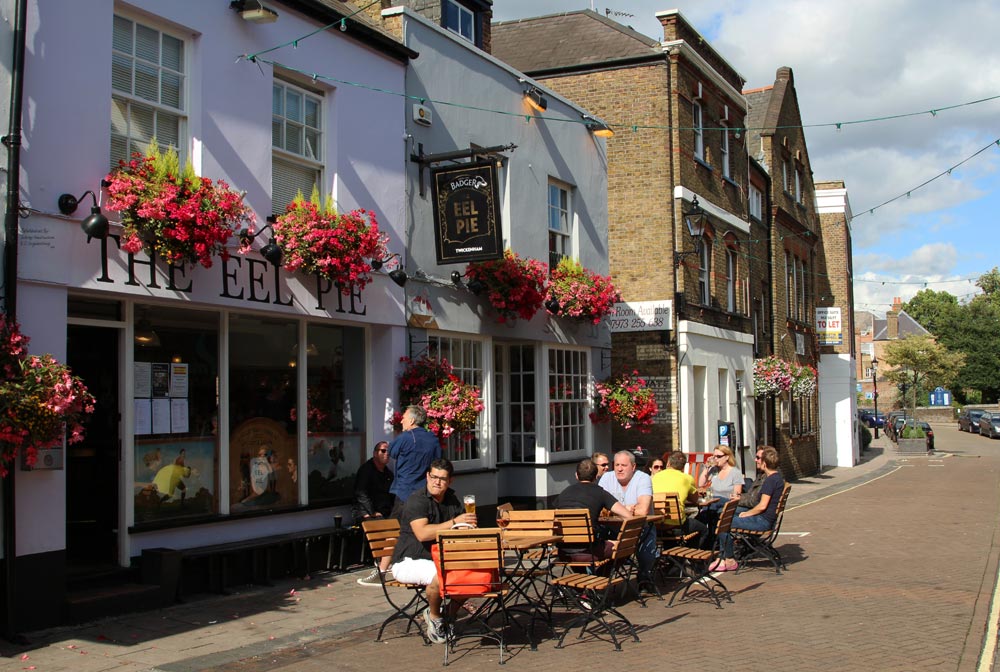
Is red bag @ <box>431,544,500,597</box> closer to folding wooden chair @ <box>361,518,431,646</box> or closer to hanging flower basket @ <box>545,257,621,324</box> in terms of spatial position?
folding wooden chair @ <box>361,518,431,646</box>

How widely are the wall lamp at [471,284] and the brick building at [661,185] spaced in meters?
7.54

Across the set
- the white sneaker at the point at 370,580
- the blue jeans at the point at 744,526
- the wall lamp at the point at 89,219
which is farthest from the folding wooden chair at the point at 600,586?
the wall lamp at the point at 89,219

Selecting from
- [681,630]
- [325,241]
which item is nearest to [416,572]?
[681,630]

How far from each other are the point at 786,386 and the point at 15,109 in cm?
2041

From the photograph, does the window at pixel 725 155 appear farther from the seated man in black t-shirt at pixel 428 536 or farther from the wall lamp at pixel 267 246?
the seated man in black t-shirt at pixel 428 536

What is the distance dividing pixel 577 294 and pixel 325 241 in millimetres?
5886

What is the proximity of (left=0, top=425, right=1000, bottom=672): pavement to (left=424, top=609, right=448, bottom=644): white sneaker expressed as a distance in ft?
0.47

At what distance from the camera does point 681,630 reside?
327 inches

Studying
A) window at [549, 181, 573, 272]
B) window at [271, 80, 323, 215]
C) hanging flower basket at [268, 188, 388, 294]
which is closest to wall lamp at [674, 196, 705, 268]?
window at [549, 181, 573, 272]

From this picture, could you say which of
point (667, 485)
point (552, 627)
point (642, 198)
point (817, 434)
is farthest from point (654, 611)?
point (817, 434)

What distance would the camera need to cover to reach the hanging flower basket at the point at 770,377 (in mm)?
24594

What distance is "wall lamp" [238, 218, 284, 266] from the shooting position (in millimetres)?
9820

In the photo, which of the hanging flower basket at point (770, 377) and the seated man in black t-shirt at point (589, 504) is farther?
the hanging flower basket at point (770, 377)

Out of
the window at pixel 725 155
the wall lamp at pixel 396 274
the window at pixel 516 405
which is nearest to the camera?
the wall lamp at pixel 396 274
